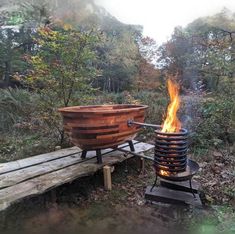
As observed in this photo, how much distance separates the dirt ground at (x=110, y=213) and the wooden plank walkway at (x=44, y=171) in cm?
27

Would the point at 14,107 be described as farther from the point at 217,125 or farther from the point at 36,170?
the point at 217,125

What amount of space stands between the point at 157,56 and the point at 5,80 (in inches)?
267

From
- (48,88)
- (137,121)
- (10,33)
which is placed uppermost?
(10,33)

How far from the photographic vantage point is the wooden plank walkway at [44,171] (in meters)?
2.68

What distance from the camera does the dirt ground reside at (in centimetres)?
276

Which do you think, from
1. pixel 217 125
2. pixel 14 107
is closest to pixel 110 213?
pixel 217 125

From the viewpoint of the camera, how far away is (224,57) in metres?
5.76

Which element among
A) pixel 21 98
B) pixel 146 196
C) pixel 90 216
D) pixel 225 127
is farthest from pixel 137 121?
pixel 21 98

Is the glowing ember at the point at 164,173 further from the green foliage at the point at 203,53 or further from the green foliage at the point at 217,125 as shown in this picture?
the green foliage at the point at 203,53

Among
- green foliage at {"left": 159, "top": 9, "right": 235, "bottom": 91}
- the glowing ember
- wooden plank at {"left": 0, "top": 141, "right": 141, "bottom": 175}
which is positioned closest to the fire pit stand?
the glowing ember

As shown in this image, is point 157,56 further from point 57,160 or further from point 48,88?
point 57,160

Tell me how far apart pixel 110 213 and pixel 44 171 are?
2.97ft

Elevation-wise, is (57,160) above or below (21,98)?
below

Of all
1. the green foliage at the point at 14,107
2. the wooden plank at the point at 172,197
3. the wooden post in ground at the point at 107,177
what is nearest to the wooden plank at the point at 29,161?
the wooden post in ground at the point at 107,177
